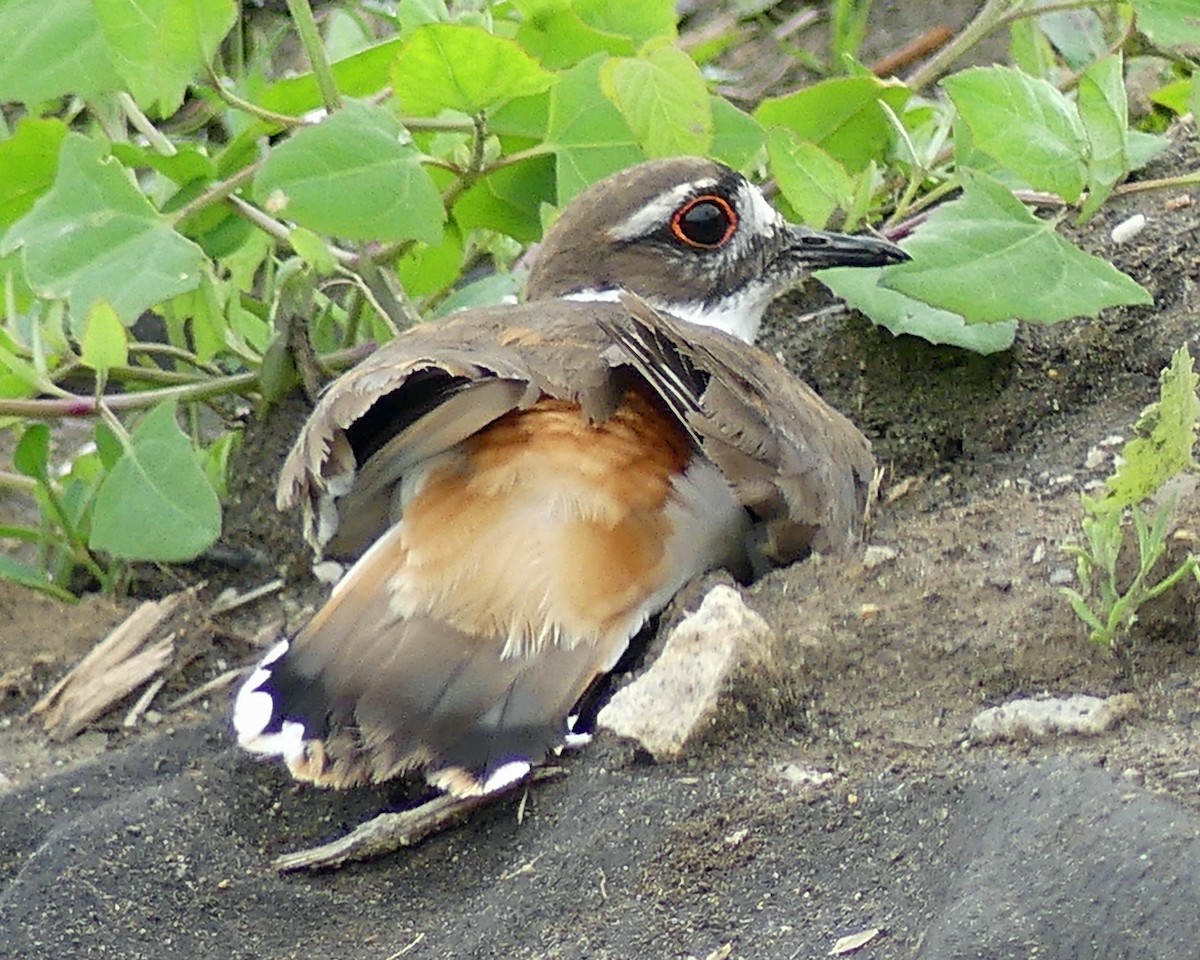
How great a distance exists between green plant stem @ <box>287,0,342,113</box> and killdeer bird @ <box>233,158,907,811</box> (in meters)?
0.86

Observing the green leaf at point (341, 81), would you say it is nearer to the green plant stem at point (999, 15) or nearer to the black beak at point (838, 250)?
the black beak at point (838, 250)

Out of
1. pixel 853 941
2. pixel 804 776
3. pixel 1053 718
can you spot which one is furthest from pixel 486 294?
pixel 853 941

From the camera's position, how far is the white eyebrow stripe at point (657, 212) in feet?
12.6

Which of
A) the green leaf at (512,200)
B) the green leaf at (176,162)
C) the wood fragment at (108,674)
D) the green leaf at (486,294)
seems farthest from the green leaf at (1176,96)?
the wood fragment at (108,674)

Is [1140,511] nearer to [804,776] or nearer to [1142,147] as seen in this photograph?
[804,776]

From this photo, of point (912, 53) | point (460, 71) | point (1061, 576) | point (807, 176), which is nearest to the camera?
point (1061, 576)

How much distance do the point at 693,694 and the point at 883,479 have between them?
1369mm

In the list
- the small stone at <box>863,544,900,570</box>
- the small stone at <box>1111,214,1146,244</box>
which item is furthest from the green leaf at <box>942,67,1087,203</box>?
the small stone at <box>863,544,900,570</box>

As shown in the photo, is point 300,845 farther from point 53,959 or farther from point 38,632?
point 38,632

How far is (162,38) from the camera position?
344 centimetres

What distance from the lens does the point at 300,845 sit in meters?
2.68

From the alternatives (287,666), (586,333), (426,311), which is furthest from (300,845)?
(426,311)

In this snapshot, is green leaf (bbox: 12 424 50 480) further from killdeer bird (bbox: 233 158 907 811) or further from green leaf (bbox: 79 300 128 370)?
killdeer bird (bbox: 233 158 907 811)

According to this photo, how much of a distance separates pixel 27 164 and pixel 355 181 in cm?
90
